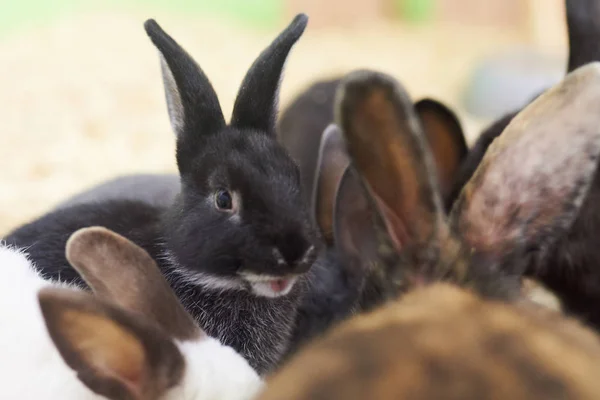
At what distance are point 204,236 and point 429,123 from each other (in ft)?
1.47

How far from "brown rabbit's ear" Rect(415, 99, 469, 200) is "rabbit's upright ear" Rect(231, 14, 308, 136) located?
13.2 inches

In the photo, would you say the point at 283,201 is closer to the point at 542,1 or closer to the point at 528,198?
the point at 528,198

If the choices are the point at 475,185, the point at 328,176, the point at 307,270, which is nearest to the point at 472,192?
the point at 475,185

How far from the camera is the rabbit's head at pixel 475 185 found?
0.60m

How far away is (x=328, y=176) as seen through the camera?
100 centimetres

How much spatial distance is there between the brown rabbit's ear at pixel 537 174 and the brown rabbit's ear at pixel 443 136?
1.27ft

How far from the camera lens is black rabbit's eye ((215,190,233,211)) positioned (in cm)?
70

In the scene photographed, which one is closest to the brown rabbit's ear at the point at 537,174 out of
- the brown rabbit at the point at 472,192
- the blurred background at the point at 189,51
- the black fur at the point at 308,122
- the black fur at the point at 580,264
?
the brown rabbit at the point at 472,192

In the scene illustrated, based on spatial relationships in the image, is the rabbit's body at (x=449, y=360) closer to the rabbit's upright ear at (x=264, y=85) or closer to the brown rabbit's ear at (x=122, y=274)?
the brown rabbit's ear at (x=122, y=274)

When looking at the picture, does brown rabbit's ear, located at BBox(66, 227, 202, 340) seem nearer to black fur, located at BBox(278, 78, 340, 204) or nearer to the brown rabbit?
the brown rabbit

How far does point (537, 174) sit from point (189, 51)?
203 centimetres

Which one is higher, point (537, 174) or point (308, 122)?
point (537, 174)

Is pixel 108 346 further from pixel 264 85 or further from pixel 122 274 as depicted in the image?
pixel 264 85

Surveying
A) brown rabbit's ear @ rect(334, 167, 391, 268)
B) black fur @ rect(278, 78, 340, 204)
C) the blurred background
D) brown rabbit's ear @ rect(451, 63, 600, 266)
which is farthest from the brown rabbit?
the blurred background
